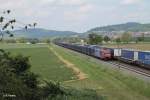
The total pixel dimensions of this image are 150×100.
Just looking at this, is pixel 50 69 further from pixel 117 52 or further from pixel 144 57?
pixel 117 52

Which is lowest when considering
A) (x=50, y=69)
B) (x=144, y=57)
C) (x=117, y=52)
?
(x=50, y=69)

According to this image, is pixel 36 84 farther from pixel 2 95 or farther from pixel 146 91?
pixel 146 91

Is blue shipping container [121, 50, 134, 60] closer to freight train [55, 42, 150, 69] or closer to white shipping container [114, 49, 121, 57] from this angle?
freight train [55, 42, 150, 69]

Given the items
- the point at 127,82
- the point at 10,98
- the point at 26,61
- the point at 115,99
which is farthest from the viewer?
the point at 127,82

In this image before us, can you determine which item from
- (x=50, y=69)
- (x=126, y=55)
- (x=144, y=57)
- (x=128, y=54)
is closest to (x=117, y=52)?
(x=126, y=55)

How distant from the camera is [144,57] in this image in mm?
53906

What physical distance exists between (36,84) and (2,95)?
13.9ft

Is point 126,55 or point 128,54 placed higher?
point 128,54

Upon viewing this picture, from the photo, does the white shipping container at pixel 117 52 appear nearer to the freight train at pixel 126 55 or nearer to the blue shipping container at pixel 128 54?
the freight train at pixel 126 55

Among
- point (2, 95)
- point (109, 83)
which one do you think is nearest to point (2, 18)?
point (2, 95)

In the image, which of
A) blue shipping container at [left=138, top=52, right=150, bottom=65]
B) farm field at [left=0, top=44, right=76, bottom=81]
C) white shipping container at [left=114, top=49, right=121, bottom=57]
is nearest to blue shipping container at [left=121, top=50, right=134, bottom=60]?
white shipping container at [left=114, top=49, right=121, bottom=57]

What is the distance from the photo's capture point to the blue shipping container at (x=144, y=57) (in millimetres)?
51731

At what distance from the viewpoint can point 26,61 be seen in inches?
756

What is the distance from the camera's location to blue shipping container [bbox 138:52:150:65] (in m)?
51.7
